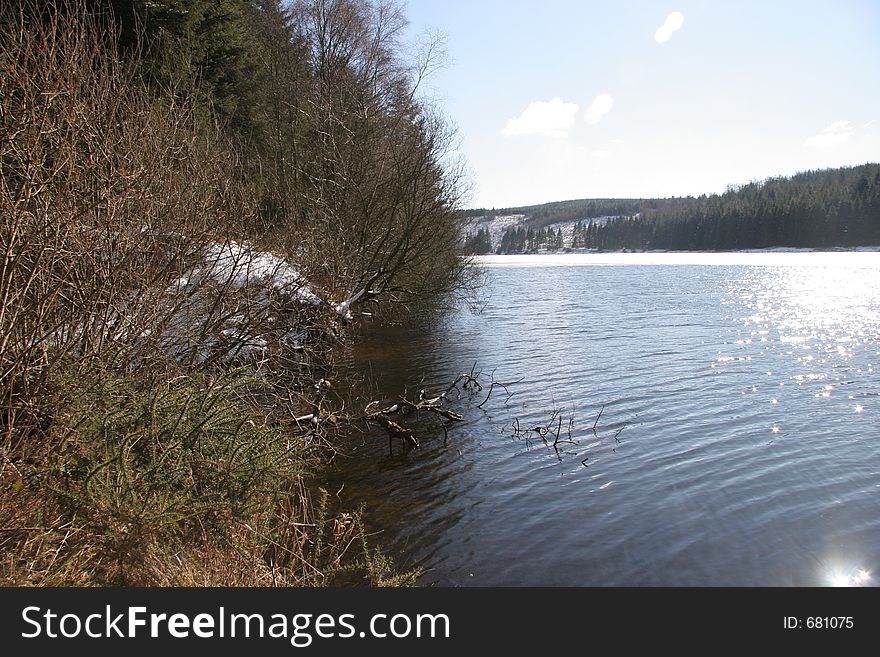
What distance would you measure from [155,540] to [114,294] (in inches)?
144

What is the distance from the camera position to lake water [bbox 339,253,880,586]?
725 centimetres

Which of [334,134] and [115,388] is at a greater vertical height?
[334,134]

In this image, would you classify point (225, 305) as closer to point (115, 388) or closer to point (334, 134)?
point (115, 388)

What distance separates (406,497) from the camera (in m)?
8.90

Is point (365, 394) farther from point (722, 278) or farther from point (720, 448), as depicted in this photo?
point (722, 278)

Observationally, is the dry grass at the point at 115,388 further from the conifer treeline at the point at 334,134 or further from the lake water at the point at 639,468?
the conifer treeline at the point at 334,134

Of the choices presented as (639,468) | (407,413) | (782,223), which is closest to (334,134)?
(407,413)

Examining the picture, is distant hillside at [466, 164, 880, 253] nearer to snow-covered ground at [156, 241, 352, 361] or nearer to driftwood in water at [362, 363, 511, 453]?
driftwood in water at [362, 363, 511, 453]

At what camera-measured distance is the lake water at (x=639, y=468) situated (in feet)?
23.8

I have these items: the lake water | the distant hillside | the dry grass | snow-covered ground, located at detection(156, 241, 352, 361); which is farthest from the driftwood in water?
the distant hillside

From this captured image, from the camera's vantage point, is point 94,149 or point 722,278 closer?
point 94,149

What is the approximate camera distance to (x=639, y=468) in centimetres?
1002

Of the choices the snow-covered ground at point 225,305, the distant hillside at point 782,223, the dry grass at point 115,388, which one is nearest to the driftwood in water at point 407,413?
the snow-covered ground at point 225,305
